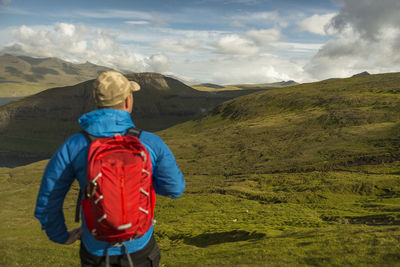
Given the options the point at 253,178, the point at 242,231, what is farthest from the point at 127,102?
the point at 253,178

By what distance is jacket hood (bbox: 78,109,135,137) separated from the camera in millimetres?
4773

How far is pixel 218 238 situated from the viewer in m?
34.0

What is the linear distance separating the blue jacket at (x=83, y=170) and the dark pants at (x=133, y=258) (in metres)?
0.08

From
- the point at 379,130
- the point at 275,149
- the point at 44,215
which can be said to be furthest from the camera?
the point at 275,149

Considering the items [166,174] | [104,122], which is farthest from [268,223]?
[104,122]

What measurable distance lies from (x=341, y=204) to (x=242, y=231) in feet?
90.3

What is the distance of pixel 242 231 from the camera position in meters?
35.2

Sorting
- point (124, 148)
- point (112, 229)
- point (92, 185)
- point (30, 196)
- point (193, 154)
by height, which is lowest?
point (30, 196)

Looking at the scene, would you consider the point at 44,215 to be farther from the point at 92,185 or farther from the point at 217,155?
the point at 217,155

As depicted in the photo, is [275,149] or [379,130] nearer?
[379,130]

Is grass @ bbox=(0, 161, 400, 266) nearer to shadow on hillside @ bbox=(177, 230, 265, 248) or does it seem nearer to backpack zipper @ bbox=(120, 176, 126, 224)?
shadow on hillside @ bbox=(177, 230, 265, 248)

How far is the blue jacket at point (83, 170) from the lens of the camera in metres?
4.71

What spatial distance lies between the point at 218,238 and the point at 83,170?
103ft

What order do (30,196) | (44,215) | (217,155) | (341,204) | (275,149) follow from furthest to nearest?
(217,155) < (275,149) < (30,196) < (341,204) < (44,215)
